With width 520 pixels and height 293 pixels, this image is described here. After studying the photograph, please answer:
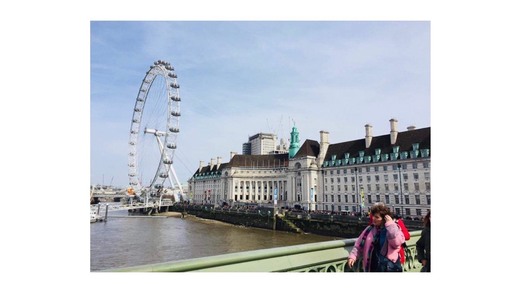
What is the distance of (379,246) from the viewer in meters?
3.01

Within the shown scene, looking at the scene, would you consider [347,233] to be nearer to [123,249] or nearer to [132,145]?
[123,249]

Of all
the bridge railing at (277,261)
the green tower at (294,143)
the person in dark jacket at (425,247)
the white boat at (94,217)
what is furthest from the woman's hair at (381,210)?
the green tower at (294,143)

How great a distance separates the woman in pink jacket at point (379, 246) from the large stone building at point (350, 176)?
2539cm

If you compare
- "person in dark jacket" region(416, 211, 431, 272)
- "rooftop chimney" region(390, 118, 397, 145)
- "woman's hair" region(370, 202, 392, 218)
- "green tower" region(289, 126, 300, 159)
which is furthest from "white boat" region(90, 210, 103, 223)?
"woman's hair" region(370, 202, 392, 218)

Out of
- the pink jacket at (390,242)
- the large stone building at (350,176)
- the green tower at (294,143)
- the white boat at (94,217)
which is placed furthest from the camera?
the green tower at (294,143)

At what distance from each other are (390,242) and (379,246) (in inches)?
5.2

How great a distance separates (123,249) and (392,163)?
22675mm

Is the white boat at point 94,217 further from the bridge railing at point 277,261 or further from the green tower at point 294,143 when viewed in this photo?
the bridge railing at point 277,261

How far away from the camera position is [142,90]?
38906mm

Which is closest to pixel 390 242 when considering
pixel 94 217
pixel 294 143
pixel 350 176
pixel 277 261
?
pixel 277 261

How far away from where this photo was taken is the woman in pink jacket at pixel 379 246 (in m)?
2.92

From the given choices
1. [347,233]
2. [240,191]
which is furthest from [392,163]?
[240,191]

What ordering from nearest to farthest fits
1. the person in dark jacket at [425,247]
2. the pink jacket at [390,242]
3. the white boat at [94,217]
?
the pink jacket at [390,242] → the person in dark jacket at [425,247] → the white boat at [94,217]

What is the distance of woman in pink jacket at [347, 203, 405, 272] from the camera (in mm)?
2922
